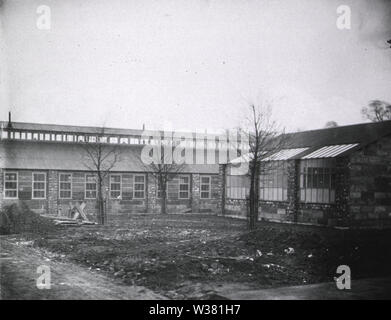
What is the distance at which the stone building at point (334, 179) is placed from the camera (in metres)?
20.1

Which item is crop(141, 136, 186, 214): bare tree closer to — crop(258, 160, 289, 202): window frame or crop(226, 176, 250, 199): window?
crop(226, 176, 250, 199): window

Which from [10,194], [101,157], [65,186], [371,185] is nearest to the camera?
[371,185]

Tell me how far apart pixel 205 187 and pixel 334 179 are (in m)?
15.1

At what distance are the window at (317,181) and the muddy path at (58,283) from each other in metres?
13.0

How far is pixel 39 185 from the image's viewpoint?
2900cm

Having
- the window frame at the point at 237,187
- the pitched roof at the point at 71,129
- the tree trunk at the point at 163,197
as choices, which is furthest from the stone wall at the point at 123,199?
the pitched roof at the point at 71,129

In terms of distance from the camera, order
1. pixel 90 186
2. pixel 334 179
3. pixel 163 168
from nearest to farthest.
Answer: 1. pixel 334 179
2. pixel 90 186
3. pixel 163 168

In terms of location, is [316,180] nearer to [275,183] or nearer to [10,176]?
[275,183]

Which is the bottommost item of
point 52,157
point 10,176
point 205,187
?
point 205,187

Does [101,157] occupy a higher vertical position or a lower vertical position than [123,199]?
higher

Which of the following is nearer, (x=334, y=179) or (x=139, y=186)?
(x=334, y=179)

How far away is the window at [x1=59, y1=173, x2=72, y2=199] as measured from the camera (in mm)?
29562

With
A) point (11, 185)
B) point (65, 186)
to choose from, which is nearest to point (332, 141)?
point (65, 186)

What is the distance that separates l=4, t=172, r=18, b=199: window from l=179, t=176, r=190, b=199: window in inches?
463
